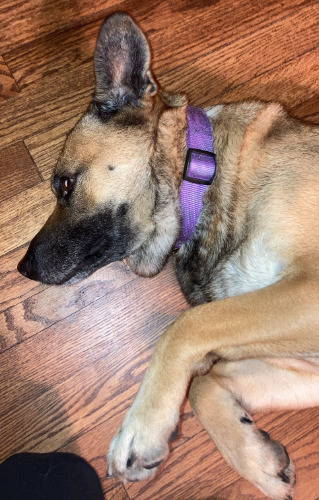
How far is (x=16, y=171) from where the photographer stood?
8.58ft

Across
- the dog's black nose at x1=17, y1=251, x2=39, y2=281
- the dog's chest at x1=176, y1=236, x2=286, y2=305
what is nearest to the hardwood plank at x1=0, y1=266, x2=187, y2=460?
the dog's chest at x1=176, y1=236, x2=286, y2=305

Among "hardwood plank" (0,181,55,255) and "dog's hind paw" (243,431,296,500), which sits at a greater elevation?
"hardwood plank" (0,181,55,255)

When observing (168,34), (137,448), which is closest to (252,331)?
(137,448)

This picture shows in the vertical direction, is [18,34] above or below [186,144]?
above

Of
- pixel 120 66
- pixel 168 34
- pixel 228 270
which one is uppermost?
pixel 120 66

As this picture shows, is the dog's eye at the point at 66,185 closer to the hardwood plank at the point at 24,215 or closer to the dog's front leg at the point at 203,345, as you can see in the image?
the hardwood plank at the point at 24,215

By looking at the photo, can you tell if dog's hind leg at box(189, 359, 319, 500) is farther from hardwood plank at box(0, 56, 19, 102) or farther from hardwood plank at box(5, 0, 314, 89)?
hardwood plank at box(0, 56, 19, 102)

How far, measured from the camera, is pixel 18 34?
276 cm

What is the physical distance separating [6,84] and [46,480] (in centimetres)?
237

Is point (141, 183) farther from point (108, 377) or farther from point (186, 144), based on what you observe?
point (108, 377)

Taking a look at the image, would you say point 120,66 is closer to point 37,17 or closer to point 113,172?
point 113,172

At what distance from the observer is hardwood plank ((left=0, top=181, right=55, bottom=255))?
8.30ft

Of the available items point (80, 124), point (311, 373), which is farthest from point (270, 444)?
point (80, 124)

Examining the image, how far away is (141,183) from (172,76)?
→ 1120mm
